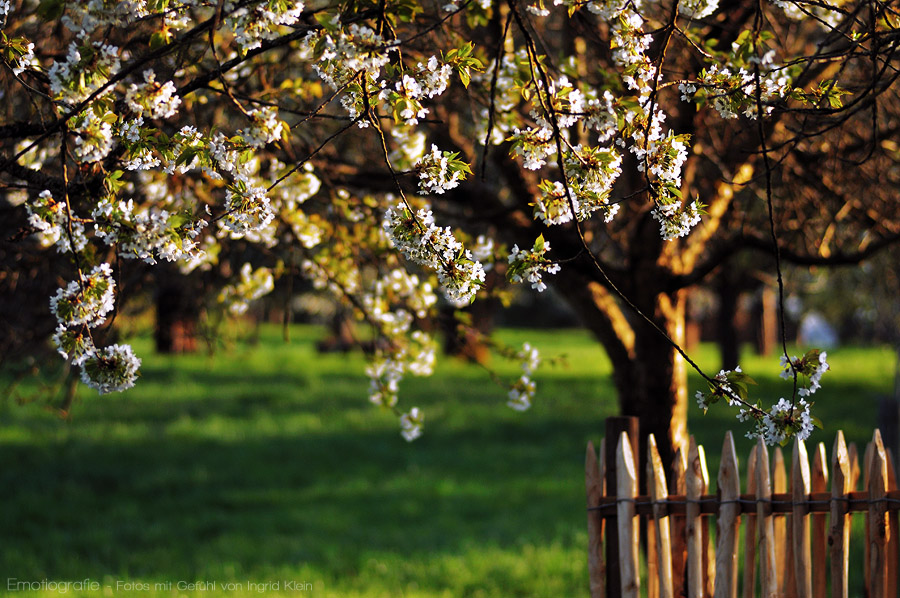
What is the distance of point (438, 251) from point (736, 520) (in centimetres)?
188

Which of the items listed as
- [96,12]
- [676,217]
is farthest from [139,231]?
[676,217]

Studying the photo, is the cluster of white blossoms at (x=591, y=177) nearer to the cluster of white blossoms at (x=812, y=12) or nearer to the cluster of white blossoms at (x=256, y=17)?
the cluster of white blossoms at (x=812, y=12)

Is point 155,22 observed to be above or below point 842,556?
above

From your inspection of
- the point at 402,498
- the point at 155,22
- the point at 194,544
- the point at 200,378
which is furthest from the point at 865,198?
the point at 200,378

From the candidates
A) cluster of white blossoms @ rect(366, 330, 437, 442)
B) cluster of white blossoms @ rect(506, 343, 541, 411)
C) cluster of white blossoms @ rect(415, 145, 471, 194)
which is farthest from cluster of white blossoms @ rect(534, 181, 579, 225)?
cluster of white blossoms @ rect(366, 330, 437, 442)

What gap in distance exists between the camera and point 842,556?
352 centimetres

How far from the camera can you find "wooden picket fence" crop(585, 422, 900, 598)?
349 centimetres

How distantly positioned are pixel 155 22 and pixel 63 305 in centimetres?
244

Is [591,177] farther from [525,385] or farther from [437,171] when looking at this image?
[525,385]

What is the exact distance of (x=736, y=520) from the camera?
354 cm

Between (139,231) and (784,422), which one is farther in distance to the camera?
(784,422)

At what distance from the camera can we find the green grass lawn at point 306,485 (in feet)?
24.7

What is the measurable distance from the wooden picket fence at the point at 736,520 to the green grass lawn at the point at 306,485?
3.46 metres

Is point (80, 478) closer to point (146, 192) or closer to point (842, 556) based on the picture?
point (146, 192)
